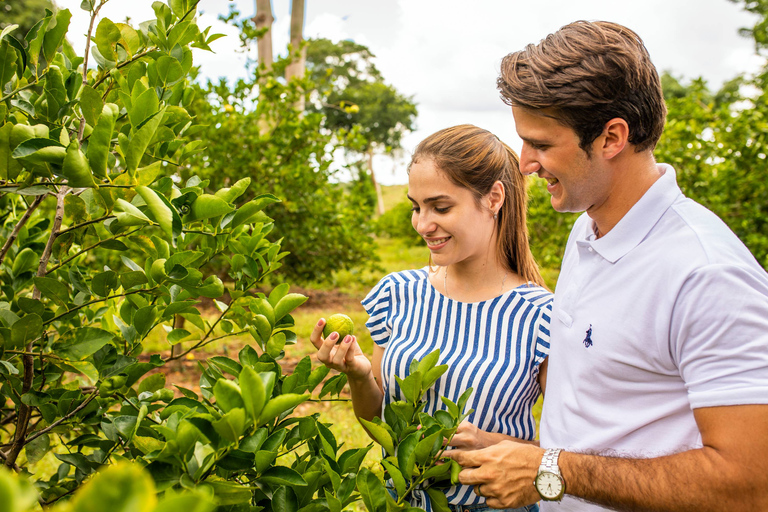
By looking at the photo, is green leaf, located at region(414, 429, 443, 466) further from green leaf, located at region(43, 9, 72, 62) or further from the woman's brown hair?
green leaf, located at region(43, 9, 72, 62)

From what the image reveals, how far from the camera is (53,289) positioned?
1267mm

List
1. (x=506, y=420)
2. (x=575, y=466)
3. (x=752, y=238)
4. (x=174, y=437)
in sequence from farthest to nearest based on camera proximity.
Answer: (x=752, y=238), (x=506, y=420), (x=575, y=466), (x=174, y=437)

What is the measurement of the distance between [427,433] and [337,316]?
0.73m

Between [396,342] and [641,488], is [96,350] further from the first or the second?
[641,488]

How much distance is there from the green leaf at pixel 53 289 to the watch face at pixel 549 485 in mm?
1217

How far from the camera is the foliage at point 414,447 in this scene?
1116 millimetres

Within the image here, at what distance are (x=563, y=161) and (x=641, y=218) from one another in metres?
0.25

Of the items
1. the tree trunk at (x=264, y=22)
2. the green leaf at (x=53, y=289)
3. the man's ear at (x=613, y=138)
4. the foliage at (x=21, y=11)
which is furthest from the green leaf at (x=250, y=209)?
the foliage at (x=21, y=11)

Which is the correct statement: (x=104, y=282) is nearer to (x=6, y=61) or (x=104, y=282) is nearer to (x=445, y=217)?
(x=6, y=61)

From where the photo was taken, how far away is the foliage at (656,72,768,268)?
5336 millimetres

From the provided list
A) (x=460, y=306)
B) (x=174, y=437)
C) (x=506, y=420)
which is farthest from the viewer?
(x=460, y=306)

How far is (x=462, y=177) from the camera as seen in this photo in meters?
2.01

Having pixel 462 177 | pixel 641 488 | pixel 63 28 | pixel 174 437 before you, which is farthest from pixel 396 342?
pixel 63 28

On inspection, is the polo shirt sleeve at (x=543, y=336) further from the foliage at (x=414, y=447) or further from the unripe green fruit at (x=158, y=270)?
the unripe green fruit at (x=158, y=270)
